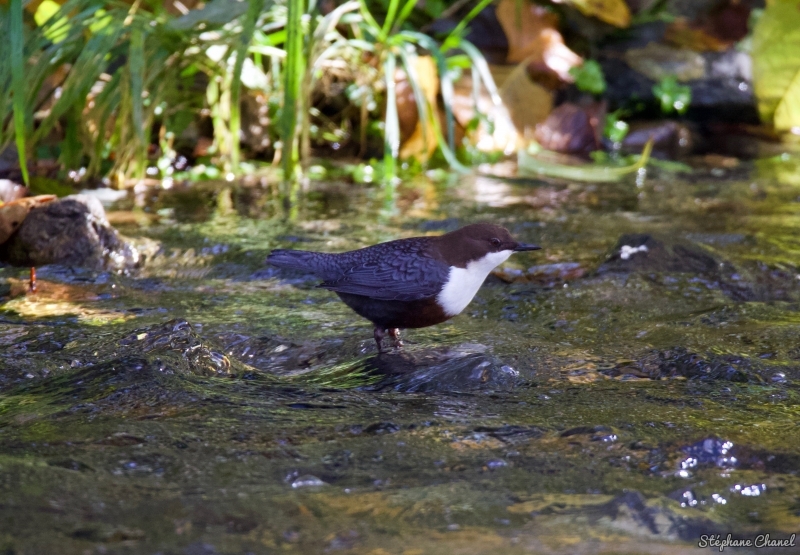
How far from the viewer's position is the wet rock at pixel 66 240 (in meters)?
4.14

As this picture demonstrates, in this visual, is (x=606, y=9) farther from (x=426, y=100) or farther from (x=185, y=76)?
(x=185, y=76)

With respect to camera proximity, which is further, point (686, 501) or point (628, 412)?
point (628, 412)

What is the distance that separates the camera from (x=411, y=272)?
3252 mm

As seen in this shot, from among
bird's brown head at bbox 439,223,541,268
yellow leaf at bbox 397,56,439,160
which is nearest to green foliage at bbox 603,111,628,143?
yellow leaf at bbox 397,56,439,160

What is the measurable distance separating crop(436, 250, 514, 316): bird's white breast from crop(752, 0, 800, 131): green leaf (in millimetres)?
4866

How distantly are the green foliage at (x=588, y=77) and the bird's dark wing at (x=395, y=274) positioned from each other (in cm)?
500

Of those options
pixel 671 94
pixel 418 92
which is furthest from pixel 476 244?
pixel 671 94

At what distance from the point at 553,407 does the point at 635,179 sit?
14.7 ft

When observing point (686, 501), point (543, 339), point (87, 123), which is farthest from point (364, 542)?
point (87, 123)

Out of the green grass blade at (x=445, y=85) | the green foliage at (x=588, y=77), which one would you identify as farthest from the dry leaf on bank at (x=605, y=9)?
the green grass blade at (x=445, y=85)

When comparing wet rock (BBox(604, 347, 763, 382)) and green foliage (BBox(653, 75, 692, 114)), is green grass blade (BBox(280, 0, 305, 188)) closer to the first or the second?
wet rock (BBox(604, 347, 763, 382))

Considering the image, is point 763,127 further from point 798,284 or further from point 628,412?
point 628,412

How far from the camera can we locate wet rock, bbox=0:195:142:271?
13.6ft

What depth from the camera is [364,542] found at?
5.65ft
